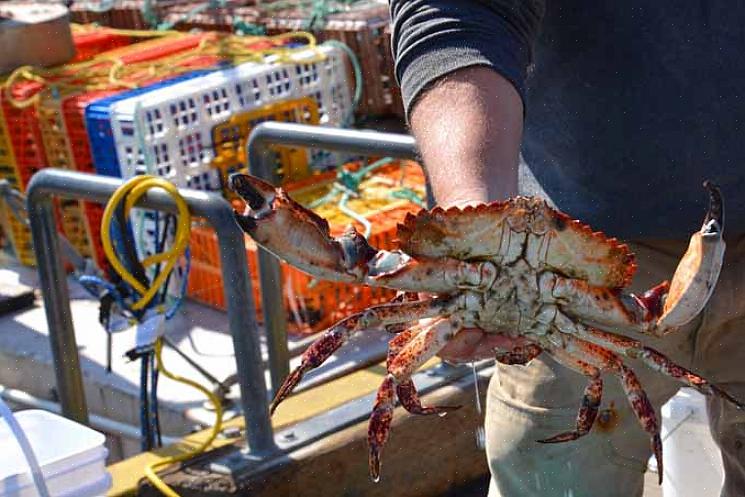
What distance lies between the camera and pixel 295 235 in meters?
2.18

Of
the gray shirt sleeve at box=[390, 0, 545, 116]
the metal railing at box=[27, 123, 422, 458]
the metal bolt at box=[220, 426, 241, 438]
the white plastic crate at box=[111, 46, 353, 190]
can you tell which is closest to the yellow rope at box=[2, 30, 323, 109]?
the white plastic crate at box=[111, 46, 353, 190]

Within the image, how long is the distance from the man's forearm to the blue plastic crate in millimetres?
3847

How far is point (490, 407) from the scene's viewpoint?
10.3 feet

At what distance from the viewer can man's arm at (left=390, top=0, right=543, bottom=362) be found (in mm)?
2404

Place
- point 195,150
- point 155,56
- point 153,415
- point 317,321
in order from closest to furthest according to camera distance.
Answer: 1. point 153,415
2. point 317,321
3. point 195,150
4. point 155,56

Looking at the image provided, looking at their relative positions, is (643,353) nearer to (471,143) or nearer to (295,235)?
(471,143)

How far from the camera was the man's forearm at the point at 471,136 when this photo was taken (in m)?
2.38

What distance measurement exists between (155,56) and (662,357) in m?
5.36

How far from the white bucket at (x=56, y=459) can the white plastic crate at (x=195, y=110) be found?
106 inches

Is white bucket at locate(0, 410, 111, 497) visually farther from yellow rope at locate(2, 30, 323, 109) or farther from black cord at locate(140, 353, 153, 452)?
yellow rope at locate(2, 30, 323, 109)

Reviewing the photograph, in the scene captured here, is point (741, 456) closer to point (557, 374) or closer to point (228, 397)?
point (557, 374)

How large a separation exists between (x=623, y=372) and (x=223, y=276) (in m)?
1.57

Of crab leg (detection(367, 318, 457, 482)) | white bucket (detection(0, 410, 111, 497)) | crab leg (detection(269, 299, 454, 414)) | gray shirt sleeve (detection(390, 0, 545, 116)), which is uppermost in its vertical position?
gray shirt sleeve (detection(390, 0, 545, 116))

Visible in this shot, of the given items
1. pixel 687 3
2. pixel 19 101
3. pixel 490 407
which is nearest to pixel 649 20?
pixel 687 3
